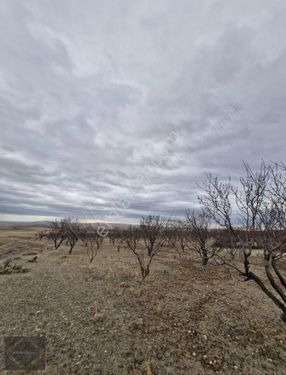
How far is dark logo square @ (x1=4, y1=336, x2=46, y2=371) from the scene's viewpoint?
4.42m

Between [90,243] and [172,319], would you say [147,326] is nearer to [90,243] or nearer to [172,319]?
[172,319]

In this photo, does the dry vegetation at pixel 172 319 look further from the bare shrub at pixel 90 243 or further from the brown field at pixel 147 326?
the bare shrub at pixel 90 243

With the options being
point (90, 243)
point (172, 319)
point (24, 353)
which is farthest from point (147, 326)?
point (90, 243)

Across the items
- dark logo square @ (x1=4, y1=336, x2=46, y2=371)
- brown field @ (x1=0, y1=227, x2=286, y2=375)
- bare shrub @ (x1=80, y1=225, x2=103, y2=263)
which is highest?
bare shrub @ (x1=80, y1=225, x2=103, y2=263)

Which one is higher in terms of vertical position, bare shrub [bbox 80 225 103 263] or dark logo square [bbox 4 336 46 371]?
bare shrub [bbox 80 225 103 263]

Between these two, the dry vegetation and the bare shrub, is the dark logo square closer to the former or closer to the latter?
the dry vegetation

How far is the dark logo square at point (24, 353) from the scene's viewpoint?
4.42m

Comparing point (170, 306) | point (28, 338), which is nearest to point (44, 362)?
point (28, 338)

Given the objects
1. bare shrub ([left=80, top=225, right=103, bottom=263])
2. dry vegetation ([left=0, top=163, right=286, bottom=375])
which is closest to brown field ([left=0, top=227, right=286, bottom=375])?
dry vegetation ([left=0, top=163, right=286, bottom=375])

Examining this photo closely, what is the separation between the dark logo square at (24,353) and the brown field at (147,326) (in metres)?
0.18

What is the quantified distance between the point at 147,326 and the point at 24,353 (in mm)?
3338

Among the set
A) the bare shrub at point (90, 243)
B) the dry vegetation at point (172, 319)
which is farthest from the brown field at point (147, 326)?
the bare shrub at point (90, 243)

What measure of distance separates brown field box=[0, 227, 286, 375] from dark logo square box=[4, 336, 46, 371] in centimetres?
18

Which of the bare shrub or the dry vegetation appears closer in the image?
the dry vegetation
